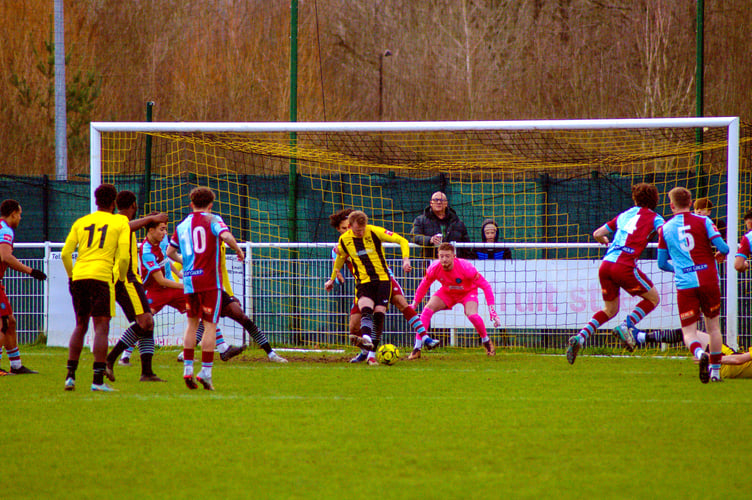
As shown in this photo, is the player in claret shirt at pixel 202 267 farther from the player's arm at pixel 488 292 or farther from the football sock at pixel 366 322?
the player's arm at pixel 488 292

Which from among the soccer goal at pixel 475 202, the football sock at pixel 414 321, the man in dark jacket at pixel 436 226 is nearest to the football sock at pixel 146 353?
the football sock at pixel 414 321

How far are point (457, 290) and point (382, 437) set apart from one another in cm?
569

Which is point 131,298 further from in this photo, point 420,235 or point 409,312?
point 420,235

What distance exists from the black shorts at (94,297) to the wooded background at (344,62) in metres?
17.9

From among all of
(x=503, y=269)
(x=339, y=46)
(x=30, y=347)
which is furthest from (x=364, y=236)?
(x=339, y=46)

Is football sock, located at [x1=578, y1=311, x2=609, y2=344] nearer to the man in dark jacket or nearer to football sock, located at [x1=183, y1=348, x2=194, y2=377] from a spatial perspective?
the man in dark jacket

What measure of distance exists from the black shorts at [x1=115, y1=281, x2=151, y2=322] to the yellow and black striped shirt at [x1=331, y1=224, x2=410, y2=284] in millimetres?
2635

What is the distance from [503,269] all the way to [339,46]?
18290 mm

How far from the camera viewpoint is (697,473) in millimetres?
4367

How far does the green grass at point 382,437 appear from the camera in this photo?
4168 mm

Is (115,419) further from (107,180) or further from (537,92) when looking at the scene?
(537,92)

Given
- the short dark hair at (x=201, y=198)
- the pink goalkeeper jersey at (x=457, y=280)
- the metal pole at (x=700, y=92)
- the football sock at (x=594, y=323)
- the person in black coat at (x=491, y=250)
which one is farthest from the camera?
the metal pole at (x=700, y=92)

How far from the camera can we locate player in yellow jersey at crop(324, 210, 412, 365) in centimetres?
1012

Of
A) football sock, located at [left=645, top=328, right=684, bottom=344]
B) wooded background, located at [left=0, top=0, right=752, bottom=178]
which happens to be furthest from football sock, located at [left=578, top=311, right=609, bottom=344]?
wooded background, located at [left=0, top=0, right=752, bottom=178]
